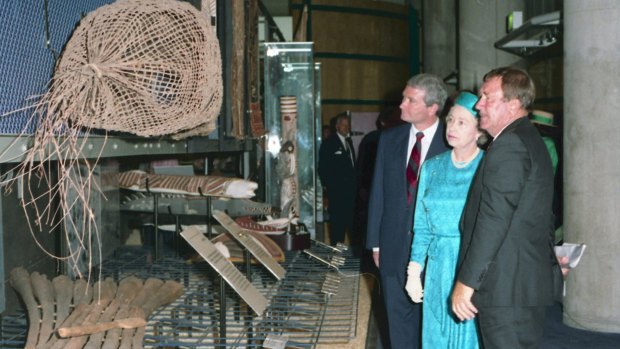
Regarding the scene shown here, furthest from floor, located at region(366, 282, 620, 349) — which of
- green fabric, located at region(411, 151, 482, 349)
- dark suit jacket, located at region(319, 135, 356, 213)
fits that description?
dark suit jacket, located at region(319, 135, 356, 213)

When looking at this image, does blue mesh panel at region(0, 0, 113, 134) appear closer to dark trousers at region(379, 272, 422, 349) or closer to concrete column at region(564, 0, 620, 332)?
dark trousers at region(379, 272, 422, 349)

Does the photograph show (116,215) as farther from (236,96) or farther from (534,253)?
(534,253)

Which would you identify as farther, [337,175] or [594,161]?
[337,175]

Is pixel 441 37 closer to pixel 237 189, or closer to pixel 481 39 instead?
pixel 481 39

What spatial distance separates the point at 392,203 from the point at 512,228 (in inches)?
53.3

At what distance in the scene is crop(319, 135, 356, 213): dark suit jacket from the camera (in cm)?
975

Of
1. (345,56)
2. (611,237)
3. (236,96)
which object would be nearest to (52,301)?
(236,96)

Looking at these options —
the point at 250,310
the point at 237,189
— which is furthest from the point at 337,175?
the point at 250,310

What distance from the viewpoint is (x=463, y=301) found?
2.99 meters

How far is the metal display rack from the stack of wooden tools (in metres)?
0.12

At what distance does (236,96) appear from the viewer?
5547 mm

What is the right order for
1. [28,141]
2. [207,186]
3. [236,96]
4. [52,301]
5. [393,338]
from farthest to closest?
1. [236,96]
2. [207,186]
3. [393,338]
4. [52,301]
5. [28,141]

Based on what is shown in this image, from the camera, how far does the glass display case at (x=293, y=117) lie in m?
8.83

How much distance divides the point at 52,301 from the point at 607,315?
4.28 metres
